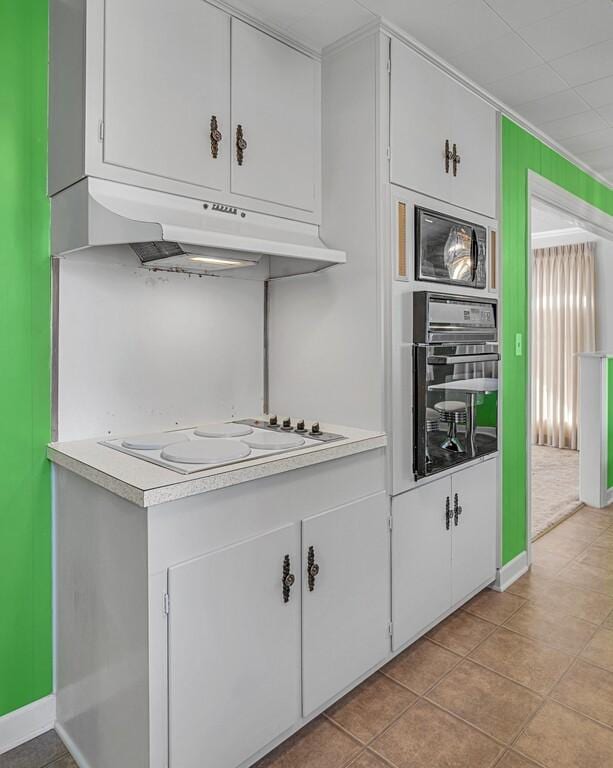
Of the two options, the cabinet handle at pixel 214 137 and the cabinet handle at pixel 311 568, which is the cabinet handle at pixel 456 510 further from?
the cabinet handle at pixel 214 137

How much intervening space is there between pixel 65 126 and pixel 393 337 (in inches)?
50.9

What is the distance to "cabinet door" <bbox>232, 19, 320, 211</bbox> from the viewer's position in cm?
195

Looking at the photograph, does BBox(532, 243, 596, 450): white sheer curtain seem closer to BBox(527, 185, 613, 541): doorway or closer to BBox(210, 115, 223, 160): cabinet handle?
BBox(527, 185, 613, 541): doorway

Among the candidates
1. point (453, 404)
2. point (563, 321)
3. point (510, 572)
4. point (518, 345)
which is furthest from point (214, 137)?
point (563, 321)

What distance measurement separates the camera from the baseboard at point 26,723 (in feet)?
5.60

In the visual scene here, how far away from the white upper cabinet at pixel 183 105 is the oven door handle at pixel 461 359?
2.44 feet

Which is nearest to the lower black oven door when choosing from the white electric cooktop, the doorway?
the white electric cooktop

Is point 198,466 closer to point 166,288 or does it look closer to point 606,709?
point 166,288

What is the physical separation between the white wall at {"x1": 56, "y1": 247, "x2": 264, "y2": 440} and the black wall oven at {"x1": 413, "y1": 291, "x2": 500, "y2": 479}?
73 cm

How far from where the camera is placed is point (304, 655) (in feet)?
5.68

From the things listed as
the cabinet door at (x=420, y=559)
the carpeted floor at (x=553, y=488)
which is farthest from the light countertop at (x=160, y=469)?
the carpeted floor at (x=553, y=488)

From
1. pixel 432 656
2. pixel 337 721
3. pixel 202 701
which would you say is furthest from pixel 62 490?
pixel 432 656

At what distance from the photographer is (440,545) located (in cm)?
233

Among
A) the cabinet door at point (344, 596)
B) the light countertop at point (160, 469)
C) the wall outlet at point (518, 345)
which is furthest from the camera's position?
the wall outlet at point (518, 345)
